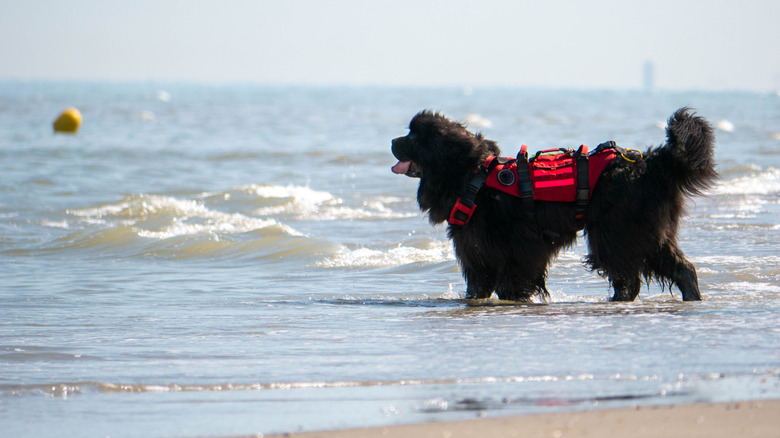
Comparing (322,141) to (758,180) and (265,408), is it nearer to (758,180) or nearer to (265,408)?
(758,180)

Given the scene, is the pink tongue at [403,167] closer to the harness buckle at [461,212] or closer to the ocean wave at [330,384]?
the harness buckle at [461,212]

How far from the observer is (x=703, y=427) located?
112 inches

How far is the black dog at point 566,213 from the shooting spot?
5.08m

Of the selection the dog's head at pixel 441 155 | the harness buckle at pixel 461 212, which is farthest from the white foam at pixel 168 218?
the harness buckle at pixel 461 212

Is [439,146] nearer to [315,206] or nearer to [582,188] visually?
[582,188]

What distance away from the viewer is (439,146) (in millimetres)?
5496

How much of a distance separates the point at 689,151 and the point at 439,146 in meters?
1.52

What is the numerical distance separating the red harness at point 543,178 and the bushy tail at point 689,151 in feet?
1.20

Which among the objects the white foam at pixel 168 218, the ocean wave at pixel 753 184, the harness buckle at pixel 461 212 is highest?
the ocean wave at pixel 753 184

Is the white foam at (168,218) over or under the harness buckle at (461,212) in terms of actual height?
under

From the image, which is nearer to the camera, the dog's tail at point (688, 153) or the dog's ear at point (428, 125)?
the dog's tail at point (688, 153)

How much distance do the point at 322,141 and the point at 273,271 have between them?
56.6 ft

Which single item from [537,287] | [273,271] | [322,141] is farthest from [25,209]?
[322,141]

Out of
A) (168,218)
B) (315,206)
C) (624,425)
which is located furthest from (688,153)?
(315,206)
